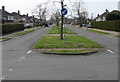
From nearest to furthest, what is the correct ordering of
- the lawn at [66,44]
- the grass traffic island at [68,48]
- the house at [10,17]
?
the grass traffic island at [68,48], the lawn at [66,44], the house at [10,17]

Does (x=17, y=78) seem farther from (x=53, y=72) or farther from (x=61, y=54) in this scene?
(x=61, y=54)

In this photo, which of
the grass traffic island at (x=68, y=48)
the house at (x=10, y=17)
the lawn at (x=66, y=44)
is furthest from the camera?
the house at (x=10, y=17)

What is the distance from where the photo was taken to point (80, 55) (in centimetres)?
1066

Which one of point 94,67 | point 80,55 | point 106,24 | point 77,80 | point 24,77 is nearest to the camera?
point 77,80

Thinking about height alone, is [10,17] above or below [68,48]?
above

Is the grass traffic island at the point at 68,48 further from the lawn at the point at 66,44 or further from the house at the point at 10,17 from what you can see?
the house at the point at 10,17

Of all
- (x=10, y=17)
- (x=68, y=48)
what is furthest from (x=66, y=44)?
(x=10, y=17)

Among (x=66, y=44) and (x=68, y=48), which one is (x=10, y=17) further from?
(x=68, y=48)

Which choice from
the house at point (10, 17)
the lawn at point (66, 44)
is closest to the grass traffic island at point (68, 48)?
the lawn at point (66, 44)

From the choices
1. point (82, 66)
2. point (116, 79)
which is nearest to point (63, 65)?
point (82, 66)

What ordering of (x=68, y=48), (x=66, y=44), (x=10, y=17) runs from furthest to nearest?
(x=10, y=17) < (x=66, y=44) < (x=68, y=48)

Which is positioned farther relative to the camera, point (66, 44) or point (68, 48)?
point (66, 44)

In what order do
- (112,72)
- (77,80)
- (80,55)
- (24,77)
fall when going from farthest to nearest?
(80,55), (112,72), (24,77), (77,80)

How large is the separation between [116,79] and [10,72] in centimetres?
376
